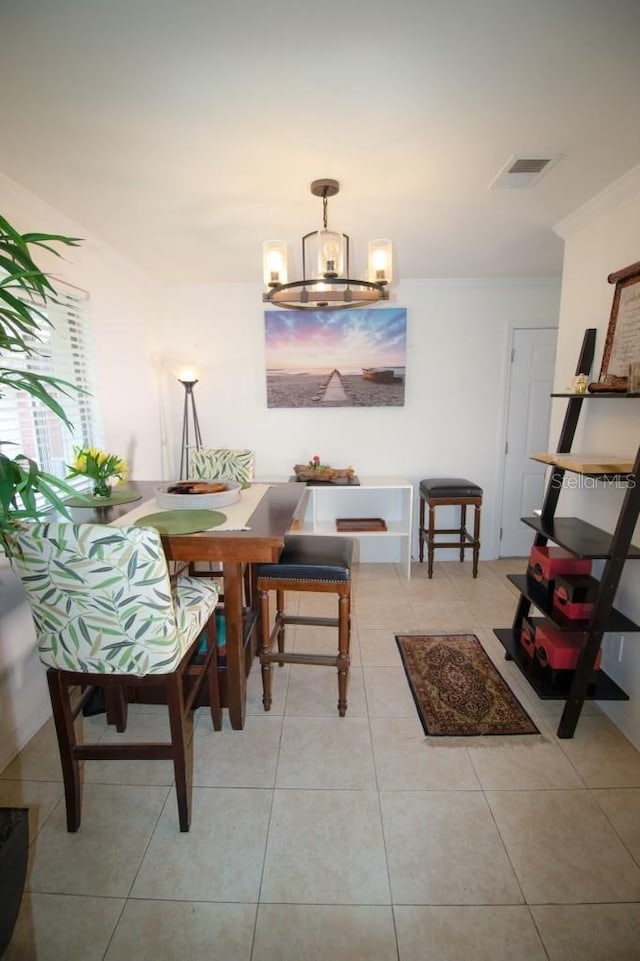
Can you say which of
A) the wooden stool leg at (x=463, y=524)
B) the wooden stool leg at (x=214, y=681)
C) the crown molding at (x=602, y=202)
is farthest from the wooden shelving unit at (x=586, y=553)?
the wooden stool leg at (x=214, y=681)

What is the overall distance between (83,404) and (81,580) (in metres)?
1.73

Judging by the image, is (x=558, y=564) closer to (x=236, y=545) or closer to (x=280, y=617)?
(x=280, y=617)

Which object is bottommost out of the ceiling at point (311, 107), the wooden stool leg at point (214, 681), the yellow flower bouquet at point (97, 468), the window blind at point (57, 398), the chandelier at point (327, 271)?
the wooden stool leg at point (214, 681)

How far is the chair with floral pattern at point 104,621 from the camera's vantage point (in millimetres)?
1252

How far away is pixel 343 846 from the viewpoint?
1.47 metres

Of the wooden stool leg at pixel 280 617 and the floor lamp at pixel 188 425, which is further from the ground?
the floor lamp at pixel 188 425

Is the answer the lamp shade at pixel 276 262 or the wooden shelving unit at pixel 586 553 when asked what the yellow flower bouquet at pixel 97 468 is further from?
the wooden shelving unit at pixel 586 553

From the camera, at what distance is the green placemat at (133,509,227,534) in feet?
5.66

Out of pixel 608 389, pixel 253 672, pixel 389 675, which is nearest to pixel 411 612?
pixel 389 675

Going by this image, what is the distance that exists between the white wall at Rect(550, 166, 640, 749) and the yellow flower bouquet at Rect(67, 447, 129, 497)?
234cm

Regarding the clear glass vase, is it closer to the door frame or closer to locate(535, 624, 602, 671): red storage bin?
locate(535, 624, 602, 671): red storage bin

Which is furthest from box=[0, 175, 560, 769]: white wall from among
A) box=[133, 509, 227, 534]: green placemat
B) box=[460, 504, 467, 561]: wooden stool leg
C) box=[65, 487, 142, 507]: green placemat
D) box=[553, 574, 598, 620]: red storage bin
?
box=[553, 574, 598, 620]: red storage bin

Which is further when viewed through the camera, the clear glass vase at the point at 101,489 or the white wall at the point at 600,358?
the clear glass vase at the point at 101,489

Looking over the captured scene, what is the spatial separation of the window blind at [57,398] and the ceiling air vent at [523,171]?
6.42ft
